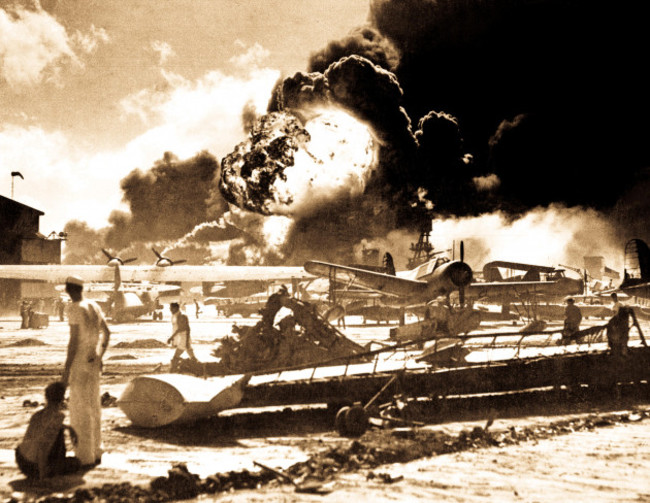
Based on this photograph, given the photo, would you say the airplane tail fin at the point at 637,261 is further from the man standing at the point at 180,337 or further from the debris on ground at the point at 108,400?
the debris on ground at the point at 108,400

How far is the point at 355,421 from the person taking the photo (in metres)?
7.19

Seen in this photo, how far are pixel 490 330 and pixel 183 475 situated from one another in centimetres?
2248

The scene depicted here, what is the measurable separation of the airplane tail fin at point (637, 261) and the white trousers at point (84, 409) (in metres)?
21.4

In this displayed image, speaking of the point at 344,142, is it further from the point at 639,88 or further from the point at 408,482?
the point at 408,482

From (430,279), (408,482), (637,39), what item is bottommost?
(408,482)

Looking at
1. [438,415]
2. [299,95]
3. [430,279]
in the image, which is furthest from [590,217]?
[438,415]

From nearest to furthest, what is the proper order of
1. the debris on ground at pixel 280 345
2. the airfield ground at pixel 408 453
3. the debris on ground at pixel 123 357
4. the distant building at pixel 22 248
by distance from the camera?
the airfield ground at pixel 408 453 → the debris on ground at pixel 280 345 → the debris on ground at pixel 123 357 → the distant building at pixel 22 248

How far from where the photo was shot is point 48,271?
32.0 m

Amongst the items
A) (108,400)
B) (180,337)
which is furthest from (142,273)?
(108,400)

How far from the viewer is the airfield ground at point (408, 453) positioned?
195 inches

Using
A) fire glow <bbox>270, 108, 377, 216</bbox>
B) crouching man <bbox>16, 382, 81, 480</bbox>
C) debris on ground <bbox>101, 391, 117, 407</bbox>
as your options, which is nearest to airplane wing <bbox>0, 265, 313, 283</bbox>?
debris on ground <bbox>101, 391, 117, 407</bbox>

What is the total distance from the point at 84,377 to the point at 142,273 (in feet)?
96.1

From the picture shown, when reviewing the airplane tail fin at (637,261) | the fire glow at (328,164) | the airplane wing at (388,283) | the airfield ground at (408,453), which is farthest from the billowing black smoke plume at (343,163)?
the airfield ground at (408,453)

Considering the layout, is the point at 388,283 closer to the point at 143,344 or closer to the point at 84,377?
the point at 143,344
